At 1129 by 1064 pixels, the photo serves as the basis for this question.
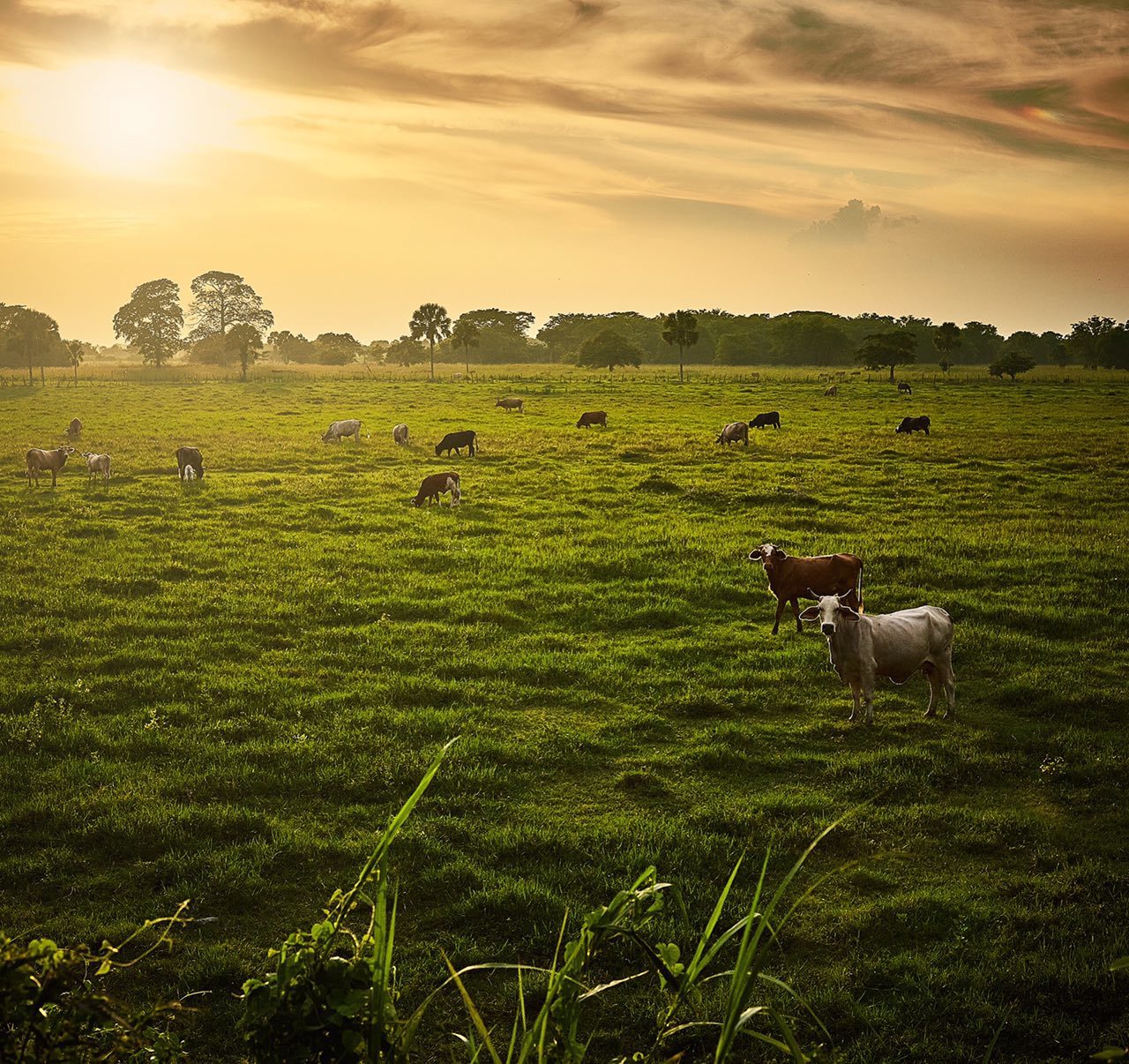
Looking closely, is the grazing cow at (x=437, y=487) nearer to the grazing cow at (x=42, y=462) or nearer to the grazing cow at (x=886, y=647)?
the grazing cow at (x=42, y=462)

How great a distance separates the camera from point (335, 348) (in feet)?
523

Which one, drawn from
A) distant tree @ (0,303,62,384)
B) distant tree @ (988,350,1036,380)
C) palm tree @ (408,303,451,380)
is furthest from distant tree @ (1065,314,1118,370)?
distant tree @ (0,303,62,384)

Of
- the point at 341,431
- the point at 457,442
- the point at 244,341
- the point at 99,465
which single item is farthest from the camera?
the point at 244,341

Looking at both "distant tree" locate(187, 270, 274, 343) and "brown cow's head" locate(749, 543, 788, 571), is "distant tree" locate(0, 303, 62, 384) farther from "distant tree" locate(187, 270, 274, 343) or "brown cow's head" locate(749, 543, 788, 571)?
"brown cow's head" locate(749, 543, 788, 571)

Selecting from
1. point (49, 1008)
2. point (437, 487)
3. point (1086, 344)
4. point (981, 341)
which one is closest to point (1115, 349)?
point (1086, 344)

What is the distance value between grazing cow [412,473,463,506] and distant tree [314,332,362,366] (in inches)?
5291

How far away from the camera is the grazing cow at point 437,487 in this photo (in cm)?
2409

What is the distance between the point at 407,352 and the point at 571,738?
130237 mm

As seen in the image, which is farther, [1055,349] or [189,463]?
[1055,349]

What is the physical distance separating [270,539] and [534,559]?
6135 mm

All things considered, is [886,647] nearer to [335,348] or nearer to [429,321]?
[429,321]

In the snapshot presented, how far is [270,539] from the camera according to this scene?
65.6 ft

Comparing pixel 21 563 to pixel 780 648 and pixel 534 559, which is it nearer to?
pixel 534 559

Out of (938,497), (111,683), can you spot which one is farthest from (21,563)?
(938,497)
